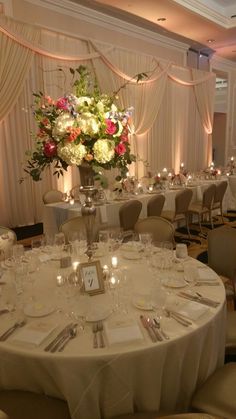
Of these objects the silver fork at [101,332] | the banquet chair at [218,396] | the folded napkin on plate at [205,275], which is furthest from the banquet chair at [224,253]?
the silver fork at [101,332]

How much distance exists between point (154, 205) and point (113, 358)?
11.7 feet

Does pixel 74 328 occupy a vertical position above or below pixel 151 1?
below

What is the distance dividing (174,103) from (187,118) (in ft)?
2.57

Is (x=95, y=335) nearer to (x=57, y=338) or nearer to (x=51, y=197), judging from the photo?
(x=57, y=338)

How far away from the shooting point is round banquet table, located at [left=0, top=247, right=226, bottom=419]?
4.74ft

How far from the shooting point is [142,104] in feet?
26.9

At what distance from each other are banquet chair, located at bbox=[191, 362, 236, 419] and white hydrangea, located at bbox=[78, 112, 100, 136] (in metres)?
1.50

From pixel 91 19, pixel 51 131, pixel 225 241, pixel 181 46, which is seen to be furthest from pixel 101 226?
pixel 181 46

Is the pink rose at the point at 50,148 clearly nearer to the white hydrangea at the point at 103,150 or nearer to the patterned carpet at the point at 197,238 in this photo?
the white hydrangea at the point at 103,150

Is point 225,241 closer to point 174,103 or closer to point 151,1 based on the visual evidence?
point 151,1

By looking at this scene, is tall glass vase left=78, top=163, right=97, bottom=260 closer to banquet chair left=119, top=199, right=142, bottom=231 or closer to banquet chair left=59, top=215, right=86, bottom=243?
banquet chair left=59, top=215, right=86, bottom=243

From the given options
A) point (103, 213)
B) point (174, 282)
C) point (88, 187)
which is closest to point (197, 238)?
point (103, 213)

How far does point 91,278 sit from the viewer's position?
1.91 meters

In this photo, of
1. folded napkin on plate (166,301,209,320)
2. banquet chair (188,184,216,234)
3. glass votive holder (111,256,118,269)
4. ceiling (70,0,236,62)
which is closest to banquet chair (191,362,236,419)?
folded napkin on plate (166,301,209,320)
